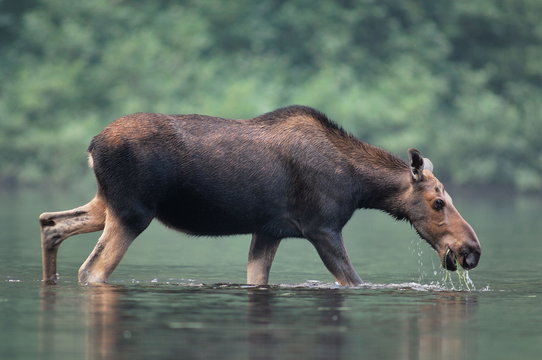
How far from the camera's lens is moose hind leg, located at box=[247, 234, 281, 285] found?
1435 centimetres

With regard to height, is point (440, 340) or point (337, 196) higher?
point (337, 196)

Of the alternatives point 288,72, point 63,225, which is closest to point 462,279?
point 63,225

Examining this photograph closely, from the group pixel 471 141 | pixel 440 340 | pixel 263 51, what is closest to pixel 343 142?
pixel 440 340

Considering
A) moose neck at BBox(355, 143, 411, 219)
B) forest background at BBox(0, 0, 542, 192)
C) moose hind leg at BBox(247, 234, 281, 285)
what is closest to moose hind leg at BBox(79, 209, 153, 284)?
moose hind leg at BBox(247, 234, 281, 285)

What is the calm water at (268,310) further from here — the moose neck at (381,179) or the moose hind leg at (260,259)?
the moose neck at (381,179)

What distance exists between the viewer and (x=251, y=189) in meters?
13.9

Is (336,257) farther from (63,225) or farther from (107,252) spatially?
(63,225)

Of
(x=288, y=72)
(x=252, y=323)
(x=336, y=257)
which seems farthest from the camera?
(x=288, y=72)

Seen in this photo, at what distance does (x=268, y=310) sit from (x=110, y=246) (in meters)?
2.59

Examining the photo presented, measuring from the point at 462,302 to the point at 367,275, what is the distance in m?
3.47

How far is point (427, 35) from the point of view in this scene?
51719mm

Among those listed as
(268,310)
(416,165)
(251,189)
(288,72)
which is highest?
(288,72)

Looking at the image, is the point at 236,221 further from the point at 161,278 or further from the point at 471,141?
the point at 471,141

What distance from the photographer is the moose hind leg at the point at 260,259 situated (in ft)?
47.1
